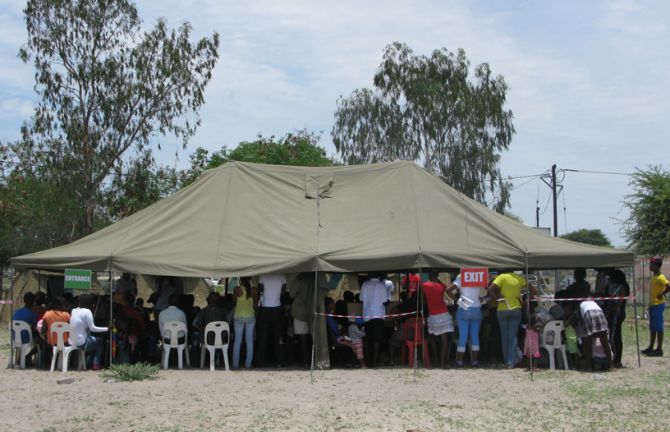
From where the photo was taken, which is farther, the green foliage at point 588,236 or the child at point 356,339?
the green foliage at point 588,236

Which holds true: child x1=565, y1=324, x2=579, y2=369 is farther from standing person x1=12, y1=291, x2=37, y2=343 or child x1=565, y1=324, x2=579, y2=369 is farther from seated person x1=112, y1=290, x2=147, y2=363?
standing person x1=12, y1=291, x2=37, y2=343

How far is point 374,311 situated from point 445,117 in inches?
938

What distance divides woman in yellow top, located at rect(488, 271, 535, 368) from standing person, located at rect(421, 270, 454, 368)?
76cm

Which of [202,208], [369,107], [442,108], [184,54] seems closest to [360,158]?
[369,107]

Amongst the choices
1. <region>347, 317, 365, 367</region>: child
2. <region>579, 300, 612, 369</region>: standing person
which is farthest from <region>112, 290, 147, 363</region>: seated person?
<region>579, 300, 612, 369</region>: standing person

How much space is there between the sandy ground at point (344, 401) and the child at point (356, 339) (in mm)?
590

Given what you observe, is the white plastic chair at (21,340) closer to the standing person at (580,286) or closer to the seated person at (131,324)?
the seated person at (131,324)

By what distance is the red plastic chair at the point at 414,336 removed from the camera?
12.4m

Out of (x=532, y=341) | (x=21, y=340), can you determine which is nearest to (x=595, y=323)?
(x=532, y=341)

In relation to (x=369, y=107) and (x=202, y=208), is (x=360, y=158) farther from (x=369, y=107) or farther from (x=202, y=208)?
(x=202, y=208)

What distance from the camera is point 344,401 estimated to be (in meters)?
9.32

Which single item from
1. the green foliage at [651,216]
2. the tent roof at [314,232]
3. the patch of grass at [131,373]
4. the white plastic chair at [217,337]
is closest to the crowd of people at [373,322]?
the white plastic chair at [217,337]

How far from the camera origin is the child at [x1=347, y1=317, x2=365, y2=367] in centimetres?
1266

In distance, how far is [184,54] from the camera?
22844 millimetres
